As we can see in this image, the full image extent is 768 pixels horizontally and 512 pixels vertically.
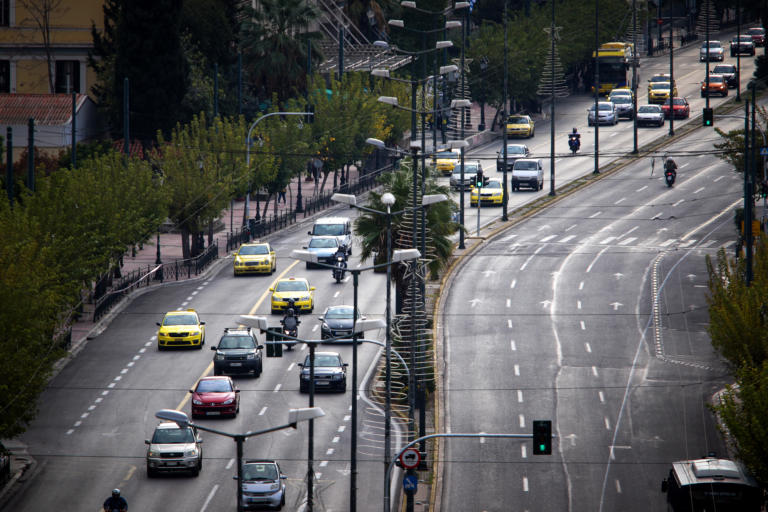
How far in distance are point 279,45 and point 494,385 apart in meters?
54.9

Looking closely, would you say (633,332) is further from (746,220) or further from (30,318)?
(30,318)

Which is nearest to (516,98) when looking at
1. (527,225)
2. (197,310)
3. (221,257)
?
(527,225)

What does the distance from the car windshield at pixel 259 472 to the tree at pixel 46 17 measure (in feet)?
215

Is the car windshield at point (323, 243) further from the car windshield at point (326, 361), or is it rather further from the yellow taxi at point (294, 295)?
the car windshield at point (326, 361)

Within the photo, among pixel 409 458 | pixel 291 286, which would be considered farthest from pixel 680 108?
pixel 409 458

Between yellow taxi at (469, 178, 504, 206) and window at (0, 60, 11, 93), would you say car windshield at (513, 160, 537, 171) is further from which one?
window at (0, 60, 11, 93)

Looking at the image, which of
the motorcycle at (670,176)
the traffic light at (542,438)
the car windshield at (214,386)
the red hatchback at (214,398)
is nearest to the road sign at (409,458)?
the traffic light at (542,438)

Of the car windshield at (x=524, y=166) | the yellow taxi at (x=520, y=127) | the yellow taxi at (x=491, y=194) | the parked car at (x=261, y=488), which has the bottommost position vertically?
the parked car at (x=261, y=488)

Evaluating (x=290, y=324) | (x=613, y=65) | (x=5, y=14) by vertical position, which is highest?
(x=5, y=14)

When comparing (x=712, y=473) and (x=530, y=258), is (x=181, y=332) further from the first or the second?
(x=712, y=473)

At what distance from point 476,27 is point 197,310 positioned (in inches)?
3881

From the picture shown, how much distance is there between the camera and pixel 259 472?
3919 centimetres

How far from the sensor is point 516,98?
11369 cm

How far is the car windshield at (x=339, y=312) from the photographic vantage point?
5529 cm
